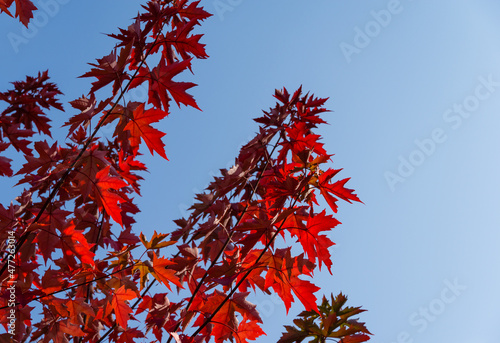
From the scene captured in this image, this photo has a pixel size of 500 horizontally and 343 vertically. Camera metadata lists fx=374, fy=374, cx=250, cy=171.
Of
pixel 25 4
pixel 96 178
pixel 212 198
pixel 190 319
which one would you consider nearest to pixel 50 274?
pixel 96 178

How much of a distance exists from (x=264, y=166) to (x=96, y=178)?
1.07m

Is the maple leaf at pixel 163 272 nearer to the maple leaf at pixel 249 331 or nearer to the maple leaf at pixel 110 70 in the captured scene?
the maple leaf at pixel 249 331

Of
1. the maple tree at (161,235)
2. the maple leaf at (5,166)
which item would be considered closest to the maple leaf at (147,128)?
the maple tree at (161,235)

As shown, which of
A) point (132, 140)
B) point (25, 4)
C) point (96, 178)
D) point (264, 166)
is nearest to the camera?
point (96, 178)

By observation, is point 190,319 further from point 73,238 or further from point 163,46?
point 163,46

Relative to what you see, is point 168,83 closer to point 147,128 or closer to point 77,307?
point 147,128

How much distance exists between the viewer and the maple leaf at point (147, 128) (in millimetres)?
1874

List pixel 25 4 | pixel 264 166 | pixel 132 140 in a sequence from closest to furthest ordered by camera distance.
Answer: pixel 132 140, pixel 25 4, pixel 264 166

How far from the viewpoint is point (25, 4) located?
86.7 inches

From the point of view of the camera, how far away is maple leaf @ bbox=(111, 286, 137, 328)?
214cm
